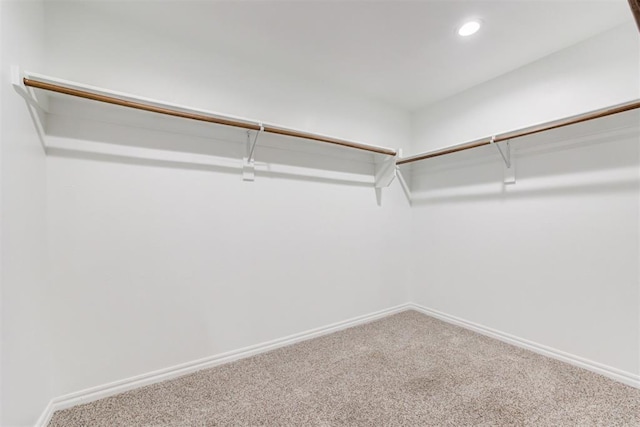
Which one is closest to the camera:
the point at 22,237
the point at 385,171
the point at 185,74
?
the point at 22,237

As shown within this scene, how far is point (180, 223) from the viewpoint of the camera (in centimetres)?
179

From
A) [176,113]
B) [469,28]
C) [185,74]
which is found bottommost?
[176,113]

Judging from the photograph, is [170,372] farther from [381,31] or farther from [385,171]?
[381,31]

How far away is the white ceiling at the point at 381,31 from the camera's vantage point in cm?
156

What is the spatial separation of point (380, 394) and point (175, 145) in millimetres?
1959

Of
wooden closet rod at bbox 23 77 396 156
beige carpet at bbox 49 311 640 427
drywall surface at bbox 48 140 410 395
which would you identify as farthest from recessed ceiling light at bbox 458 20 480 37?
beige carpet at bbox 49 311 640 427

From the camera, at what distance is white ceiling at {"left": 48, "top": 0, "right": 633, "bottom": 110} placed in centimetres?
156

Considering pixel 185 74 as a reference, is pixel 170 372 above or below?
below

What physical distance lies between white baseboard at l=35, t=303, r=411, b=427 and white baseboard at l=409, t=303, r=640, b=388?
0.98 m

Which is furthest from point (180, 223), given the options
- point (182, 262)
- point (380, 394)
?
point (380, 394)

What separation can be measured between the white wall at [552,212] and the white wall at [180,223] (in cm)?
95

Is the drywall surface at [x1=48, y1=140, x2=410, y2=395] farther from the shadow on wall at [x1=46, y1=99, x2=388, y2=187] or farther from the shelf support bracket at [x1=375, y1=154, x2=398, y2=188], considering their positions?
the shelf support bracket at [x1=375, y1=154, x2=398, y2=188]

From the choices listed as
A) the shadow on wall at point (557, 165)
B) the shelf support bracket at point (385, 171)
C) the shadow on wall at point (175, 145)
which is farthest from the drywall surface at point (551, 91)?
the shadow on wall at point (175, 145)

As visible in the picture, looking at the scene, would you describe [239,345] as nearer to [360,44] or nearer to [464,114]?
[360,44]
